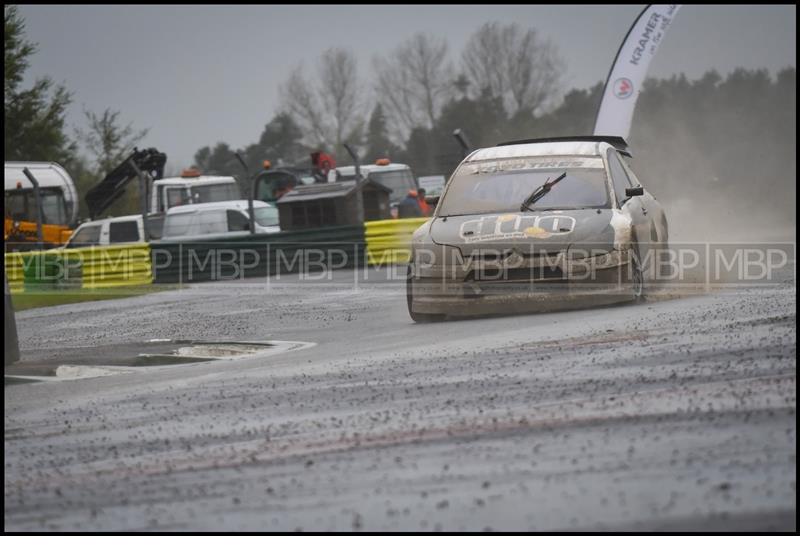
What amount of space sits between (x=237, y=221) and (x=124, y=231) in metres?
3.63

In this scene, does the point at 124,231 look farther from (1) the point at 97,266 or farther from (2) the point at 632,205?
(2) the point at 632,205

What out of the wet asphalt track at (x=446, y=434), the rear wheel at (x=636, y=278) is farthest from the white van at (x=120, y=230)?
the wet asphalt track at (x=446, y=434)

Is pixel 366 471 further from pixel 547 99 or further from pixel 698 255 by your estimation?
pixel 547 99

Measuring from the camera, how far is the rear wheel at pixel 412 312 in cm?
1066

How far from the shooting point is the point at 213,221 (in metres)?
26.9

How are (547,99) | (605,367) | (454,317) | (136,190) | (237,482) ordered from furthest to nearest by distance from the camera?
(547,99) → (136,190) → (454,317) → (605,367) → (237,482)

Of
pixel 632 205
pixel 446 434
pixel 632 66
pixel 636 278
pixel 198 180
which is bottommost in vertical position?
pixel 446 434

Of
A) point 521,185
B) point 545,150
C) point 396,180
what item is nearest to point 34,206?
point 396,180

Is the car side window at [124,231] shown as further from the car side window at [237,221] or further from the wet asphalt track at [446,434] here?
the wet asphalt track at [446,434]

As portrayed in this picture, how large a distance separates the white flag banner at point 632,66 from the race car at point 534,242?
1203cm

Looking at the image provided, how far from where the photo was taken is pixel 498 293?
1026 centimetres

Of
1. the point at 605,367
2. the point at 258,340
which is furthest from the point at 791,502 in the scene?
the point at 258,340

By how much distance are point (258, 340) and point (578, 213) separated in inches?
114

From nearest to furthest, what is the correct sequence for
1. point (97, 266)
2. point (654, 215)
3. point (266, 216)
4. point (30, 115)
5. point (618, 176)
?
point (618, 176) < point (654, 215) < point (97, 266) < point (266, 216) < point (30, 115)
